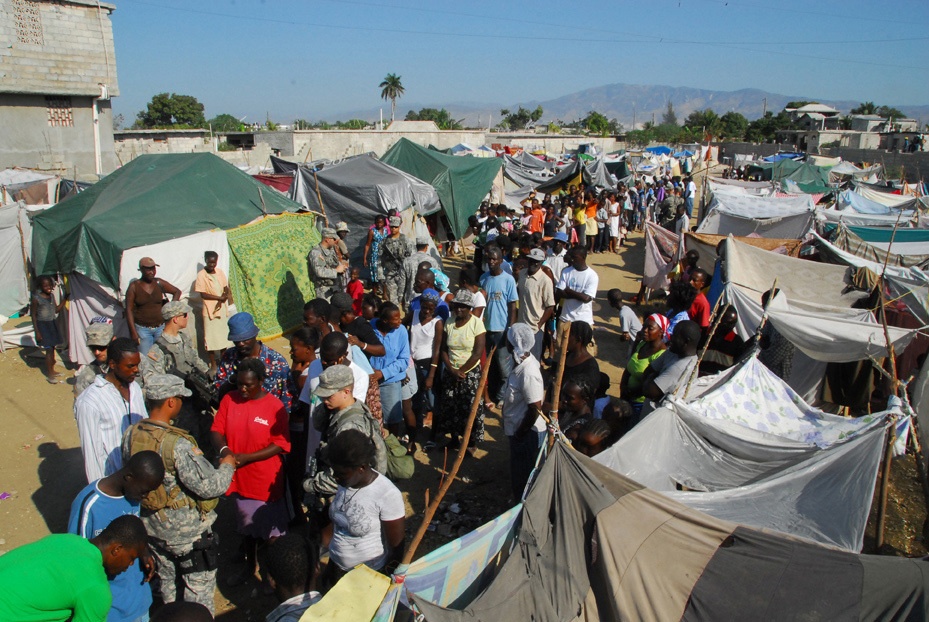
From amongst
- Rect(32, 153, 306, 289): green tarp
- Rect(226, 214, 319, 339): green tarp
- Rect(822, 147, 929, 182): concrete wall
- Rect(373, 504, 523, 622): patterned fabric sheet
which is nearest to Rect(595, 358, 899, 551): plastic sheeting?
Rect(373, 504, 523, 622): patterned fabric sheet

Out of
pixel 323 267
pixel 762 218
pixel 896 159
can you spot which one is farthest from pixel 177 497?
pixel 896 159

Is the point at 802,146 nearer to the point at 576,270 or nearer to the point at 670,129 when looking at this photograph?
the point at 670,129

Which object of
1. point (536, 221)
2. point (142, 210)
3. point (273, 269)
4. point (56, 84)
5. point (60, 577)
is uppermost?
point (56, 84)

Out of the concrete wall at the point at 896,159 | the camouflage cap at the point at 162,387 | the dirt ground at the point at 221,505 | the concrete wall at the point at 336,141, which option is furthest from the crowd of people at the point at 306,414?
the concrete wall at the point at 896,159

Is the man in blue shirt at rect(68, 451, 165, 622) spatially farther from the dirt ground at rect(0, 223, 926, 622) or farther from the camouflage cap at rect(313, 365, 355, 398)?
the dirt ground at rect(0, 223, 926, 622)

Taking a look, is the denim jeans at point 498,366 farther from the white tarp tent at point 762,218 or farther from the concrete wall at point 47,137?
the concrete wall at point 47,137

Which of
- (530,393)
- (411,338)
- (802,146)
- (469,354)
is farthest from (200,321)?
(802,146)

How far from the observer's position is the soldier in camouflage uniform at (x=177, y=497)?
324 centimetres

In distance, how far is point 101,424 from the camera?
151 inches

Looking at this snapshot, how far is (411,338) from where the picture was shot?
6.04 metres

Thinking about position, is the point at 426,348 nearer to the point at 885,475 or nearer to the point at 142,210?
the point at 885,475

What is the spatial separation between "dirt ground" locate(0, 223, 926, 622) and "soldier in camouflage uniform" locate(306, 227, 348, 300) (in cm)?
349

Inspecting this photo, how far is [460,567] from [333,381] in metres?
1.26

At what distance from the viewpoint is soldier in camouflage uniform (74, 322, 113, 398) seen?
171 inches
